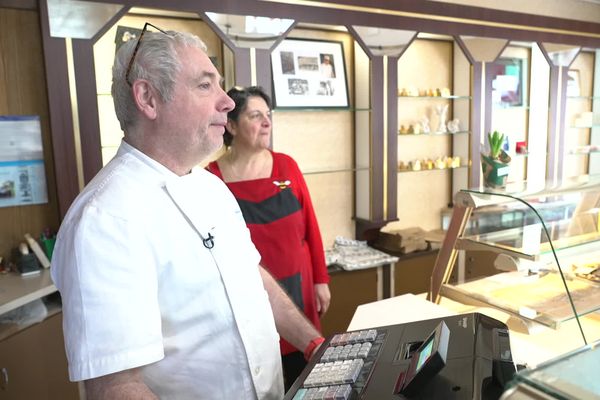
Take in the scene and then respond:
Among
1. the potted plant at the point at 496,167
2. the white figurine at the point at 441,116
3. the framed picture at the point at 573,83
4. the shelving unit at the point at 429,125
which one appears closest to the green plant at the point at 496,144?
the potted plant at the point at 496,167

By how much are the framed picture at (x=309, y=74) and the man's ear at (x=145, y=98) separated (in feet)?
6.74

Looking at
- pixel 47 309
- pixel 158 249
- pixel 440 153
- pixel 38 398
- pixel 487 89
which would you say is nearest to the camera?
pixel 158 249

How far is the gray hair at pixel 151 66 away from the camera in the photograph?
38.7 inches

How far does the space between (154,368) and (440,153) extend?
327 centimetres

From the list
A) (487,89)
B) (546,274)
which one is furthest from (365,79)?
(546,274)

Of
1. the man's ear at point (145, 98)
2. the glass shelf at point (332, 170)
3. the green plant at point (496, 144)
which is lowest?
the glass shelf at point (332, 170)

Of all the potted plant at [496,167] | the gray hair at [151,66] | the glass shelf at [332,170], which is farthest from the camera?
the glass shelf at [332,170]

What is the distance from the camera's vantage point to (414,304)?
5.88 ft

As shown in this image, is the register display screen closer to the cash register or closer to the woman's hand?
the cash register

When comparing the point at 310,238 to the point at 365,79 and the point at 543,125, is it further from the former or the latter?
the point at 543,125

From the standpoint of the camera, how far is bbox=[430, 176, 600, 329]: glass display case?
61.4 inches

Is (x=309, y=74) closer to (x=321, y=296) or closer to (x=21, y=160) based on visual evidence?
(x=321, y=296)

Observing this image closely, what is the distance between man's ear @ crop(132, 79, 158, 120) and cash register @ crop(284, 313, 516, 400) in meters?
0.61

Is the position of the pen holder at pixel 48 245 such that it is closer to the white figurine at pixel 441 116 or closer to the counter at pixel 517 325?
the counter at pixel 517 325
